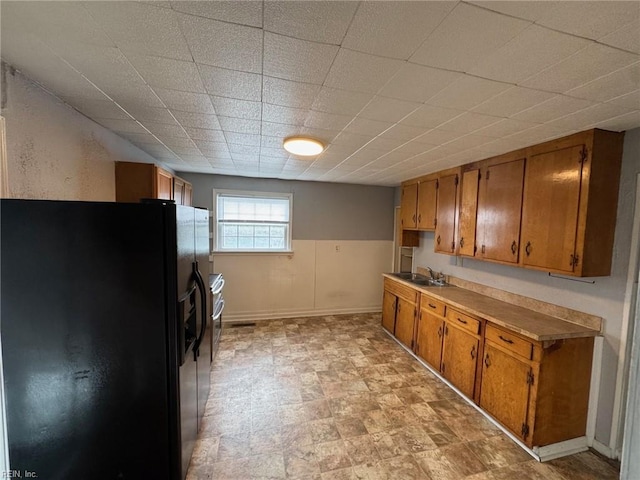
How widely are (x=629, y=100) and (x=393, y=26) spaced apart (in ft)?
5.01

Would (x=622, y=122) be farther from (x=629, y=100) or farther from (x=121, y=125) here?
(x=121, y=125)

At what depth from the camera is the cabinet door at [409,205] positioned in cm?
402

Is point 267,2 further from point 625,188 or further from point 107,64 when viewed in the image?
point 625,188

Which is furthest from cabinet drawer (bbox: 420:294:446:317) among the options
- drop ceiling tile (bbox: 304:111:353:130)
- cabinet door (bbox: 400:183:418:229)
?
drop ceiling tile (bbox: 304:111:353:130)

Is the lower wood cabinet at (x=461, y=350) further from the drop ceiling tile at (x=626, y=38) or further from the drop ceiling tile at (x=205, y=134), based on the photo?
the drop ceiling tile at (x=205, y=134)

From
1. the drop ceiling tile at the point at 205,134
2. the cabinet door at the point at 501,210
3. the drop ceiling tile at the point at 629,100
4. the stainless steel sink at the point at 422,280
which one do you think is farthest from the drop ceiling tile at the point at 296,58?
the stainless steel sink at the point at 422,280

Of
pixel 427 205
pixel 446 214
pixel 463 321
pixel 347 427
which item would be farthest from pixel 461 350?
pixel 427 205

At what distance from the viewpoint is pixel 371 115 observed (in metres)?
1.83

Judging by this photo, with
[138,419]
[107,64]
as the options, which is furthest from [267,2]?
[138,419]

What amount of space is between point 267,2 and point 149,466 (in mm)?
2246

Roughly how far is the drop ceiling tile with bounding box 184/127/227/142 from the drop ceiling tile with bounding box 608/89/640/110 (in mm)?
2614

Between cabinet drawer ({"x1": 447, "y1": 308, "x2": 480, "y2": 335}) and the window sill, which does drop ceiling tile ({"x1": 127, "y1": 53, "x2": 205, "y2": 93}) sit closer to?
cabinet drawer ({"x1": 447, "y1": 308, "x2": 480, "y2": 335})

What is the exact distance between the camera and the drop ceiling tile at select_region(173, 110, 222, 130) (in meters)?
1.93

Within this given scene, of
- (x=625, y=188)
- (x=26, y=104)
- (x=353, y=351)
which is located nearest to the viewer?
(x=26, y=104)
